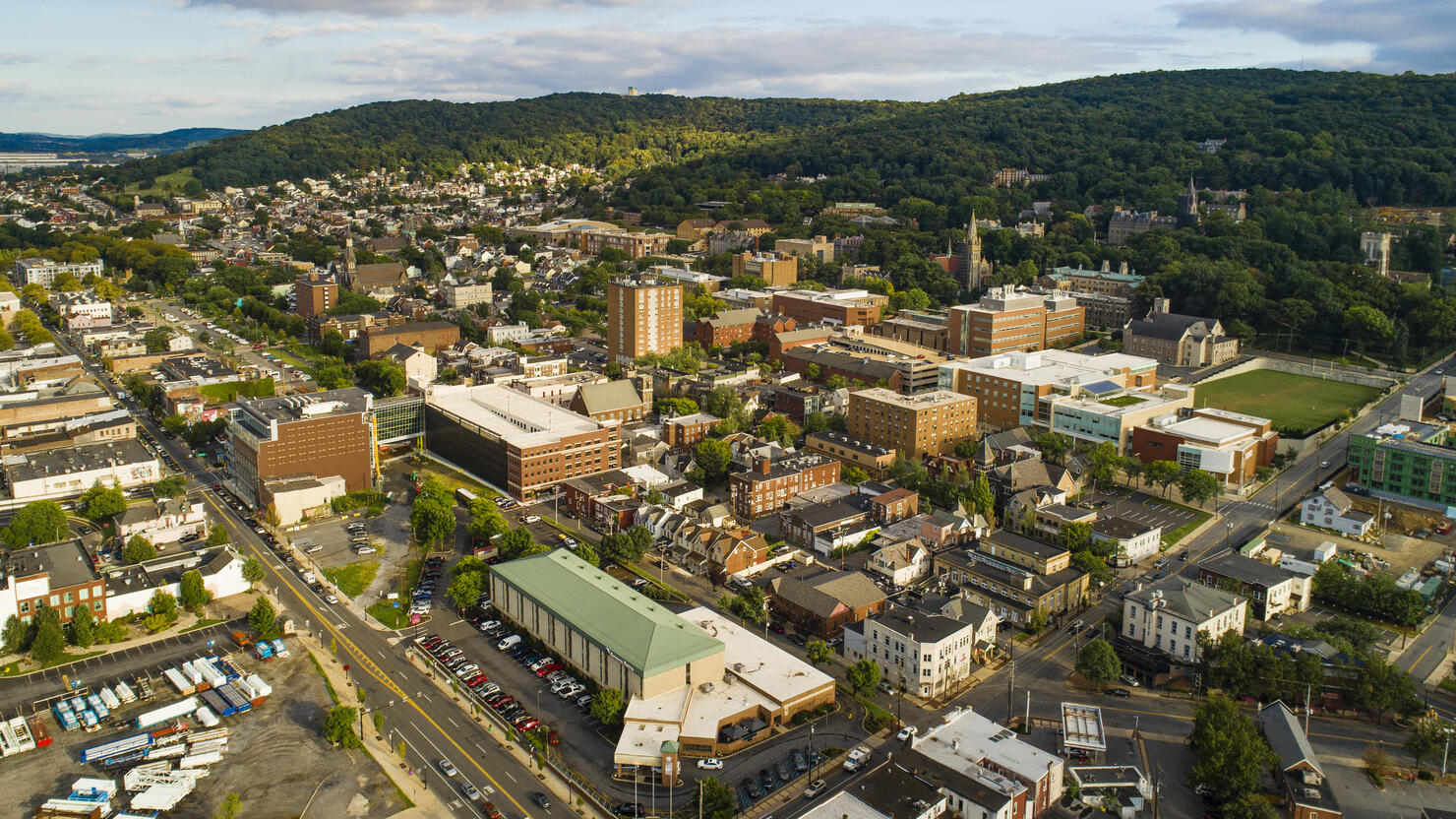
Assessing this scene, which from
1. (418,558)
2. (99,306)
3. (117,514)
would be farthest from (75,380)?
(418,558)

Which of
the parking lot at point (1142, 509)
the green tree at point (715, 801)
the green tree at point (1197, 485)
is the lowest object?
the green tree at point (715, 801)

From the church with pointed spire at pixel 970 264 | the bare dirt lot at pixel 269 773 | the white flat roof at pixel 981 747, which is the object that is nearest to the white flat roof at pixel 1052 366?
the white flat roof at pixel 981 747

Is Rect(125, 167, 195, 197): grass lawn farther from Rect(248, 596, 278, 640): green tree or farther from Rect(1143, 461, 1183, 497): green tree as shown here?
Rect(1143, 461, 1183, 497): green tree

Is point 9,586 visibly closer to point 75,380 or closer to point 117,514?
point 117,514

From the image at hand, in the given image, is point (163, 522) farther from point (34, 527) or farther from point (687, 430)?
point (687, 430)

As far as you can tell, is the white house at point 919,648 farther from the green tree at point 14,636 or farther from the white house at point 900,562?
the green tree at point 14,636

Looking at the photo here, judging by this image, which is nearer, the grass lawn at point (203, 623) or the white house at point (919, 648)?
the white house at point (919, 648)

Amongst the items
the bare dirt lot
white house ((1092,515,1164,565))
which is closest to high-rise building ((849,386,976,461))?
white house ((1092,515,1164,565))
